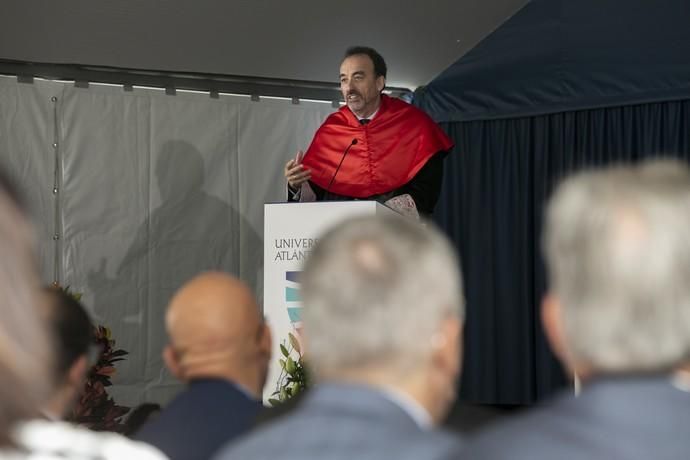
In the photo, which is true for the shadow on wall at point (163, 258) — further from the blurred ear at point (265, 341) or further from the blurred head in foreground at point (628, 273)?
the blurred head in foreground at point (628, 273)

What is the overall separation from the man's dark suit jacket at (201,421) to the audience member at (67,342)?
5.8 inches

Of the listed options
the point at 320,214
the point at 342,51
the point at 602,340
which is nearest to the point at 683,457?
the point at 602,340

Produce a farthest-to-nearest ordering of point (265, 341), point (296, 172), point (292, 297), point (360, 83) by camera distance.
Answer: point (360, 83)
point (296, 172)
point (292, 297)
point (265, 341)

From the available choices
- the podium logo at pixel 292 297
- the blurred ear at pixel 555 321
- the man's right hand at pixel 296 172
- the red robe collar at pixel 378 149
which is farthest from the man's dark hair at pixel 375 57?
the blurred ear at pixel 555 321

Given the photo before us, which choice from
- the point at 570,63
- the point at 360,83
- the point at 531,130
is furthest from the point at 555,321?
the point at 531,130

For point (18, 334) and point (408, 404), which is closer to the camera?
point (18, 334)

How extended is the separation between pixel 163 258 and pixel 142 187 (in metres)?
0.41

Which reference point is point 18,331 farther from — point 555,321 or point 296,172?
point 296,172

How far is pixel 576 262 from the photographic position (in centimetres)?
118

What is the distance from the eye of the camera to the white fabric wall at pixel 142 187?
579 cm

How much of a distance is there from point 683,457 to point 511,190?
17.6ft

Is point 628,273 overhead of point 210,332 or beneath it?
overhead

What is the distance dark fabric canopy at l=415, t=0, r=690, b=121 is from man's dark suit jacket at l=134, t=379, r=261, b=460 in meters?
4.38

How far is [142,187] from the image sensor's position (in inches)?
238
